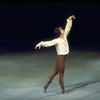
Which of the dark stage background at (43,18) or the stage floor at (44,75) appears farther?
the dark stage background at (43,18)

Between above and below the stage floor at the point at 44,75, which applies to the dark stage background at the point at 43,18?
below

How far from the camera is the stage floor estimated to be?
27.6 ft

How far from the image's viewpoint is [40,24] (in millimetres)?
24812

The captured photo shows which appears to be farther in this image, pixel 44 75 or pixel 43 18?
pixel 43 18

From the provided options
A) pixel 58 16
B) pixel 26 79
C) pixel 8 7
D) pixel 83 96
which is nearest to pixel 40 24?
pixel 58 16

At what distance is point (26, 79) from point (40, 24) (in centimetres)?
1498

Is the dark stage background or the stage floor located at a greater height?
the stage floor

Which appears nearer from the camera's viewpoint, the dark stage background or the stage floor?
the stage floor

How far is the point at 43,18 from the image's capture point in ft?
83.4

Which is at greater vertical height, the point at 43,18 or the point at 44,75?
the point at 44,75

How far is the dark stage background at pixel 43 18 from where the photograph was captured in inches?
851

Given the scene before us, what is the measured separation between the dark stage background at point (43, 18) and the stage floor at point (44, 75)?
623 centimetres

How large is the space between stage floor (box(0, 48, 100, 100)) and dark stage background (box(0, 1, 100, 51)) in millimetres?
6230

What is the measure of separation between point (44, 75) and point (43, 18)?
49.9 ft
